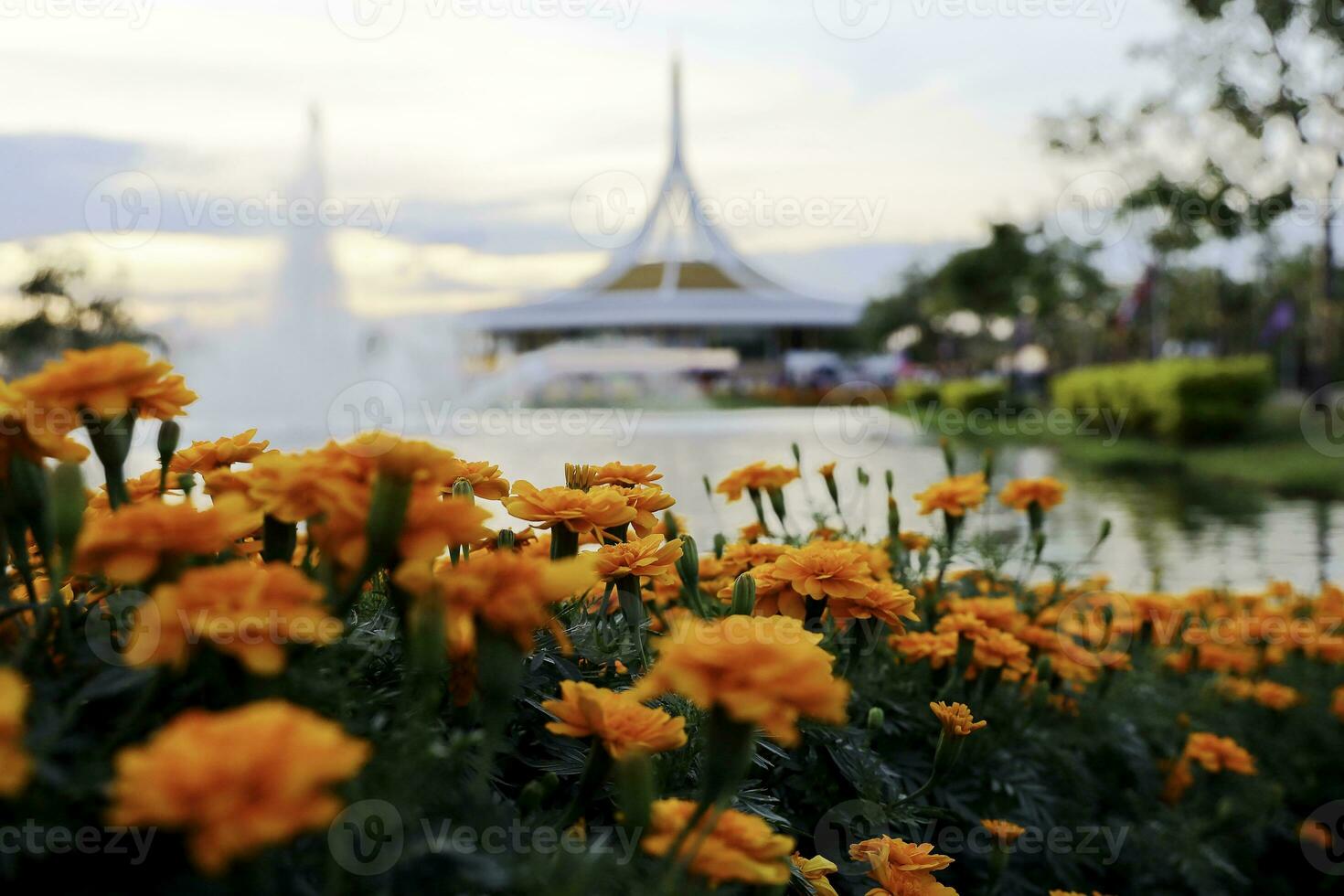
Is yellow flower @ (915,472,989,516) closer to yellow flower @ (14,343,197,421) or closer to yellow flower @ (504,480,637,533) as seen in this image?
yellow flower @ (504,480,637,533)

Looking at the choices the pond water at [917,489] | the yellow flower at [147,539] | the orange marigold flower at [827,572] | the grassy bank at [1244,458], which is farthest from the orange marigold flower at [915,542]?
the grassy bank at [1244,458]

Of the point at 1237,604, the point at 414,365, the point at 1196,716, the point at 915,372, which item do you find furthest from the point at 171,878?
the point at 915,372

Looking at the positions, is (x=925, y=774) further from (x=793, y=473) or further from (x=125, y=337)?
(x=125, y=337)

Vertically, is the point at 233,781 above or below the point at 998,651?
above

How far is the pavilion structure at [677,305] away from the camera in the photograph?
41.9m

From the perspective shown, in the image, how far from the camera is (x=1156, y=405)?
15586 mm

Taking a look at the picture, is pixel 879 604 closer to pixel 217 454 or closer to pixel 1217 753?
pixel 217 454

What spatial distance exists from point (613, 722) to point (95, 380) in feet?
1.48

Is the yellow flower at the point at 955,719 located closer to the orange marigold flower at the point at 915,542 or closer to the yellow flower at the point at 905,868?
the yellow flower at the point at 905,868

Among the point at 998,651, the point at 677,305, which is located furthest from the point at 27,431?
the point at 677,305

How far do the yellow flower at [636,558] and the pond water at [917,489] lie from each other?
3.99 feet

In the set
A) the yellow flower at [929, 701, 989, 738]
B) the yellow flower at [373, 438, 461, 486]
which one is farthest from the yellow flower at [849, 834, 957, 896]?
the yellow flower at [373, 438, 461, 486]

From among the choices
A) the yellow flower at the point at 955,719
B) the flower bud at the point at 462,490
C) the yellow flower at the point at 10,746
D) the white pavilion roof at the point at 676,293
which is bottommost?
the yellow flower at the point at 955,719

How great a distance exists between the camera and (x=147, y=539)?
68 cm
